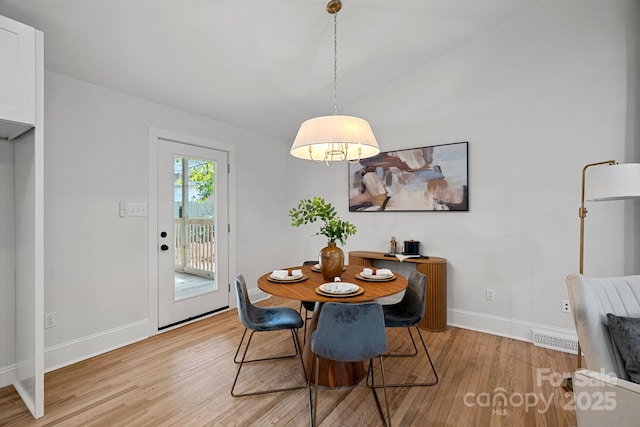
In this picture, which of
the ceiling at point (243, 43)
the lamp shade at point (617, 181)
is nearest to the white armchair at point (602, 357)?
the lamp shade at point (617, 181)

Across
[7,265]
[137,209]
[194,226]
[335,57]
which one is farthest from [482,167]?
[7,265]

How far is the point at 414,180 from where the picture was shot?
11.6 feet

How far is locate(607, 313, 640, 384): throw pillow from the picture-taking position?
137cm

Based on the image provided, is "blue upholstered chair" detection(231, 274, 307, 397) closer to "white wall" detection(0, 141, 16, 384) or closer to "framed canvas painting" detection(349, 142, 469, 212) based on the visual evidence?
"white wall" detection(0, 141, 16, 384)

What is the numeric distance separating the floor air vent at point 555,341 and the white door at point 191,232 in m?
3.31

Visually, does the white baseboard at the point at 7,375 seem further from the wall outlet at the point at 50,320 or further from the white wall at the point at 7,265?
the wall outlet at the point at 50,320

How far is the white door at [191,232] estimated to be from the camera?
3152 mm

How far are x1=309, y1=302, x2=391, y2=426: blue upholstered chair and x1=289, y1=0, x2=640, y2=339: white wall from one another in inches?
79.1

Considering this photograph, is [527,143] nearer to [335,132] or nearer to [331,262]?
[335,132]

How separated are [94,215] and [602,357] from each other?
356 cm

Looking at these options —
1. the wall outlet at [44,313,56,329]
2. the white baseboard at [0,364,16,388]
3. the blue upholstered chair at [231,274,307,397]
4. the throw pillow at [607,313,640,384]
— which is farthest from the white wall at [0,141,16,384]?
the throw pillow at [607,313,640,384]

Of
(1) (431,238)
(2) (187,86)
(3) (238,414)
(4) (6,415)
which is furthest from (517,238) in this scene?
(4) (6,415)

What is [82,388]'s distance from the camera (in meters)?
2.13

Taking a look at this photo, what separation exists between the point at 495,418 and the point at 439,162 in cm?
238
